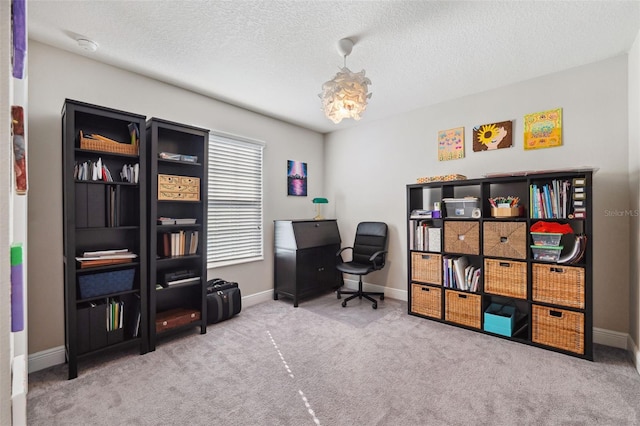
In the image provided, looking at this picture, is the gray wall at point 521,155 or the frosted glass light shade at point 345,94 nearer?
the frosted glass light shade at point 345,94

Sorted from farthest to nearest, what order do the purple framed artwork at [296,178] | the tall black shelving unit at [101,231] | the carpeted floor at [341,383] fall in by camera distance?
the purple framed artwork at [296,178] → the tall black shelving unit at [101,231] → the carpeted floor at [341,383]

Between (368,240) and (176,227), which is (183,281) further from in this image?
(368,240)

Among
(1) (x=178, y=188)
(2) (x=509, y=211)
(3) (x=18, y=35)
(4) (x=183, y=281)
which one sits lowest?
(4) (x=183, y=281)

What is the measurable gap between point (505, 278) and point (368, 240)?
179 centimetres

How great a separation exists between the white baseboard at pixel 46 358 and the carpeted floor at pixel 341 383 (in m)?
0.09

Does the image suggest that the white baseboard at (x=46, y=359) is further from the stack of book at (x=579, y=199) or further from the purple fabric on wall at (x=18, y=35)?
the stack of book at (x=579, y=199)

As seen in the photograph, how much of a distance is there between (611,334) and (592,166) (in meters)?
1.57

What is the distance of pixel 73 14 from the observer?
2.06 metres

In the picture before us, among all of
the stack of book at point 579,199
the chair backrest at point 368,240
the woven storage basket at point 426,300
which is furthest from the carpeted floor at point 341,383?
the chair backrest at point 368,240

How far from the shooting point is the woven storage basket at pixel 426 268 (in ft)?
10.8

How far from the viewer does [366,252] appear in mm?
4219

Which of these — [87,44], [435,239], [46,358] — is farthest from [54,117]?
[435,239]

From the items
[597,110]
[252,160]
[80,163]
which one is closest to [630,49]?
[597,110]

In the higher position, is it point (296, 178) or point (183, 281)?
point (296, 178)
